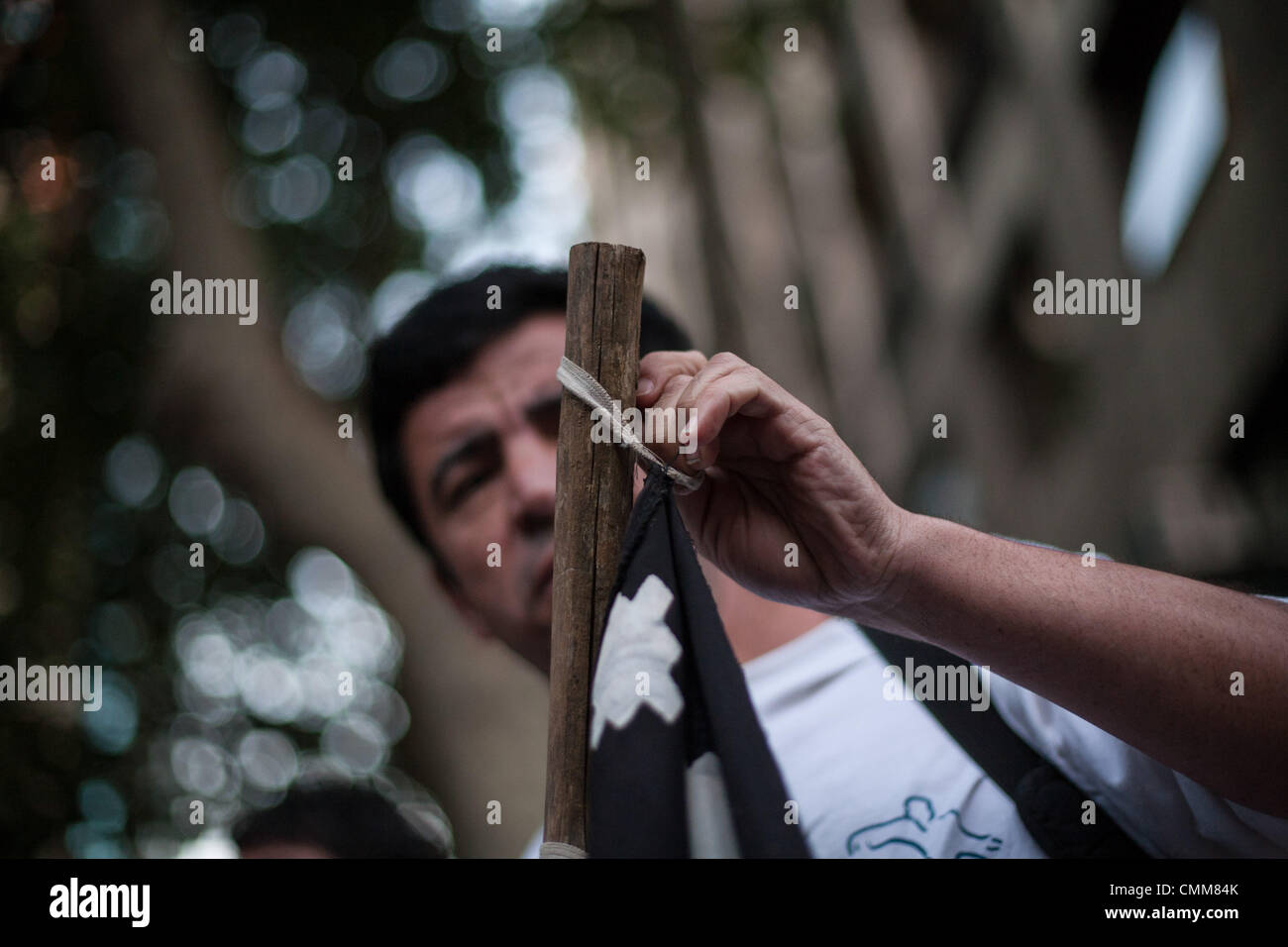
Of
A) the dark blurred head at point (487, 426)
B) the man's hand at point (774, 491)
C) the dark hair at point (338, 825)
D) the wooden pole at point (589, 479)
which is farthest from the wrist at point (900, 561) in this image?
the dark hair at point (338, 825)

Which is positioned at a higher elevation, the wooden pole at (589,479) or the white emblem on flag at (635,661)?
the wooden pole at (589,479)

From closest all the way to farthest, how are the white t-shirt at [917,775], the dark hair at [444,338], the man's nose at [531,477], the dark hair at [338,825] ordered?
the white t-shirt at [917,775]
the man's nose at [531,477]
the dark hair at [444,338]
the dark hair at [338,825]

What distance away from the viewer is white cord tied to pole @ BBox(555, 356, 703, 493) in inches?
48.4

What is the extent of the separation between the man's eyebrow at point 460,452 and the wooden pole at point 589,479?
937 millimetres

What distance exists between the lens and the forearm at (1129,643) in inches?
46.6

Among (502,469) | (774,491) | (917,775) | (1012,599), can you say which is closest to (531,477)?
(502,469)

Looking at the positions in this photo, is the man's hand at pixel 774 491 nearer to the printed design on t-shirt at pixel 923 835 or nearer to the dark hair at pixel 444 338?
the printed design on t-shirt at pixel 923 835

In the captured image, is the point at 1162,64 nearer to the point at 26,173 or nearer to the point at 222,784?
the point at 26,173

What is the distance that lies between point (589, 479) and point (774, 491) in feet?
0.88

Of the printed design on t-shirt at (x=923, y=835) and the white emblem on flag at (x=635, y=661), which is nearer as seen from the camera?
the white emblem on flag at (x=635, y=661)

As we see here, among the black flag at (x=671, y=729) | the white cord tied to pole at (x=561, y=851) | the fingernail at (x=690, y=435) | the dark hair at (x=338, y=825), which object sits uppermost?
the fingernail at (x=690, y=435)

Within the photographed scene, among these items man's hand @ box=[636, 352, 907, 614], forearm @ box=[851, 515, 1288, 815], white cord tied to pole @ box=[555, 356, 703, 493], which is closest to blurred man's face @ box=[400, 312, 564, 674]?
man's hand @ box=[636, 352, 907, 614]

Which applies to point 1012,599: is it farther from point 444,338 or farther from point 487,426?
Result: point 444,338
